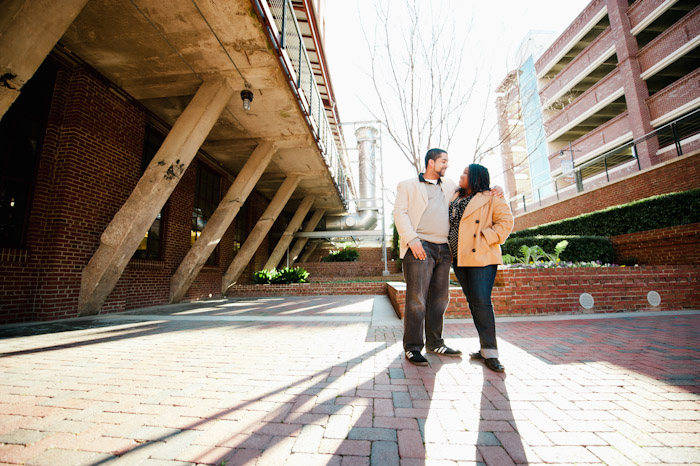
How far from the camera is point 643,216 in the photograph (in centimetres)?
740

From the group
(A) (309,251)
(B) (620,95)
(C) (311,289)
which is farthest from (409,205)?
(B) (620,95)

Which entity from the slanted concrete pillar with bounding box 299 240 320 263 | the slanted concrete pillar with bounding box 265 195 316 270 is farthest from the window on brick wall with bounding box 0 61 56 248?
the slanted concrete pillar with bounding box 299 240 320 263

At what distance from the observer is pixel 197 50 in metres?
5.02

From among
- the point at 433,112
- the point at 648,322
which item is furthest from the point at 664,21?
the point at 648,322

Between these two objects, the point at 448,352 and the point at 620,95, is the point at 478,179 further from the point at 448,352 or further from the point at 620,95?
the point at 620,95

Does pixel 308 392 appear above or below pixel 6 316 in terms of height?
below

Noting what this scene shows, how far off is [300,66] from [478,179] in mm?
5818

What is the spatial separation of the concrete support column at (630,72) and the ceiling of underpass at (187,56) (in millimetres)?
16715

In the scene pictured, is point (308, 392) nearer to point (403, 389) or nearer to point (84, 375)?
point (403, 389)

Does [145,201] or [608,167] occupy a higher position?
[608,167]

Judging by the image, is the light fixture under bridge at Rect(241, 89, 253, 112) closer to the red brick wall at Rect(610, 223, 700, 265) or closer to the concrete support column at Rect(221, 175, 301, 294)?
the concrete support column at Rect(221, 175, 301, 294)

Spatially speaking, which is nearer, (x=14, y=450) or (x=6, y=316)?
(x=14, y=450)

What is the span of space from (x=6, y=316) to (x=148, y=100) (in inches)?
196

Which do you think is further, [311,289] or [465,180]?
[311,289]
